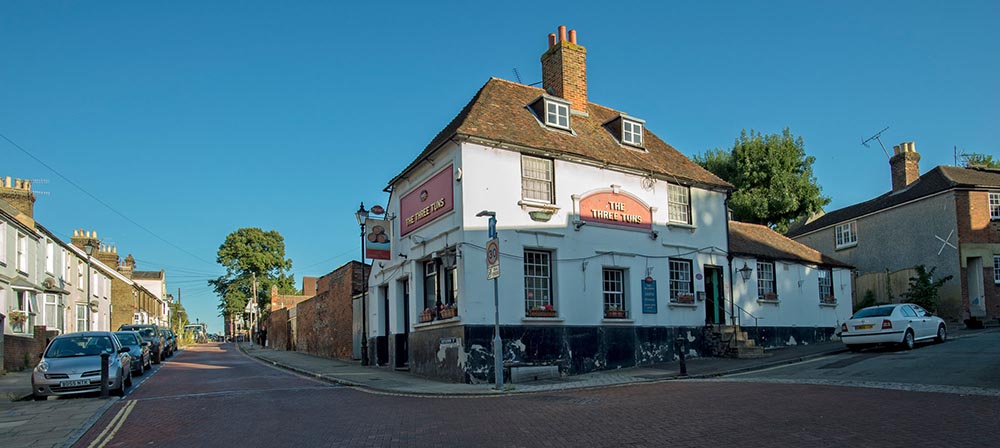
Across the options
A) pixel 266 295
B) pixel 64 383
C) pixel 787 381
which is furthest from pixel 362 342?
pixel 266 295

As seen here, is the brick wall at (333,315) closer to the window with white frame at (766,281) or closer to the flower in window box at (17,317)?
the flower in window box at (17,317)

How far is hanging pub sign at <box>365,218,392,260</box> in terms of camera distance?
23109 mm

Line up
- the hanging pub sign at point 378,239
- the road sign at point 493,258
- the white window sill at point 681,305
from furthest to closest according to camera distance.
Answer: the hanging pub sign at point 378,239 < the white window sill at point 681,305 < the road sign at point 493,258

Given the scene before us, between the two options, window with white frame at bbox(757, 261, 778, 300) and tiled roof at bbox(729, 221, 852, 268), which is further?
tiled roof at bbox(729, 221, 852, 268)

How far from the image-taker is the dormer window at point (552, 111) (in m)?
21.6

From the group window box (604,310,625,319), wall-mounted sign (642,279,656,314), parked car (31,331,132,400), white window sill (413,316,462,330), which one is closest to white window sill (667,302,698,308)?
wall-mounted sign (642,279,656,314)

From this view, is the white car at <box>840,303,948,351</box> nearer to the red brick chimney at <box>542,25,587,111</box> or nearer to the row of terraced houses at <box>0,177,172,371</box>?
the red brick chimney at <box>542,25,587,111</box>

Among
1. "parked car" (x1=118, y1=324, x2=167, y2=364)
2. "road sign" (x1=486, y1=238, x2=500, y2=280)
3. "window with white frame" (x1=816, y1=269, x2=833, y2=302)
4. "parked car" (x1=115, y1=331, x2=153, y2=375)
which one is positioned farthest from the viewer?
"parked car" (x1=118, y1=324, x2=167, y2=364)

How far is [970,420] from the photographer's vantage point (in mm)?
9430

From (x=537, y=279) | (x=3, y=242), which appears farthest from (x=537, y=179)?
(x=3, y=242)

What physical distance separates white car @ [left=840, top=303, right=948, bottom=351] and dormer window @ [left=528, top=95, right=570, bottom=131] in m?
10.6

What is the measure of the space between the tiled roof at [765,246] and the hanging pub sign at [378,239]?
39.1 ft

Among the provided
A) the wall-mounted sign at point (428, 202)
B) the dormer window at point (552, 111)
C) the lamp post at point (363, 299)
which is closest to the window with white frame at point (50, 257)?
the lamp post at point (363, 299)

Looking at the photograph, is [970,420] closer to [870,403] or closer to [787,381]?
[870,403]
